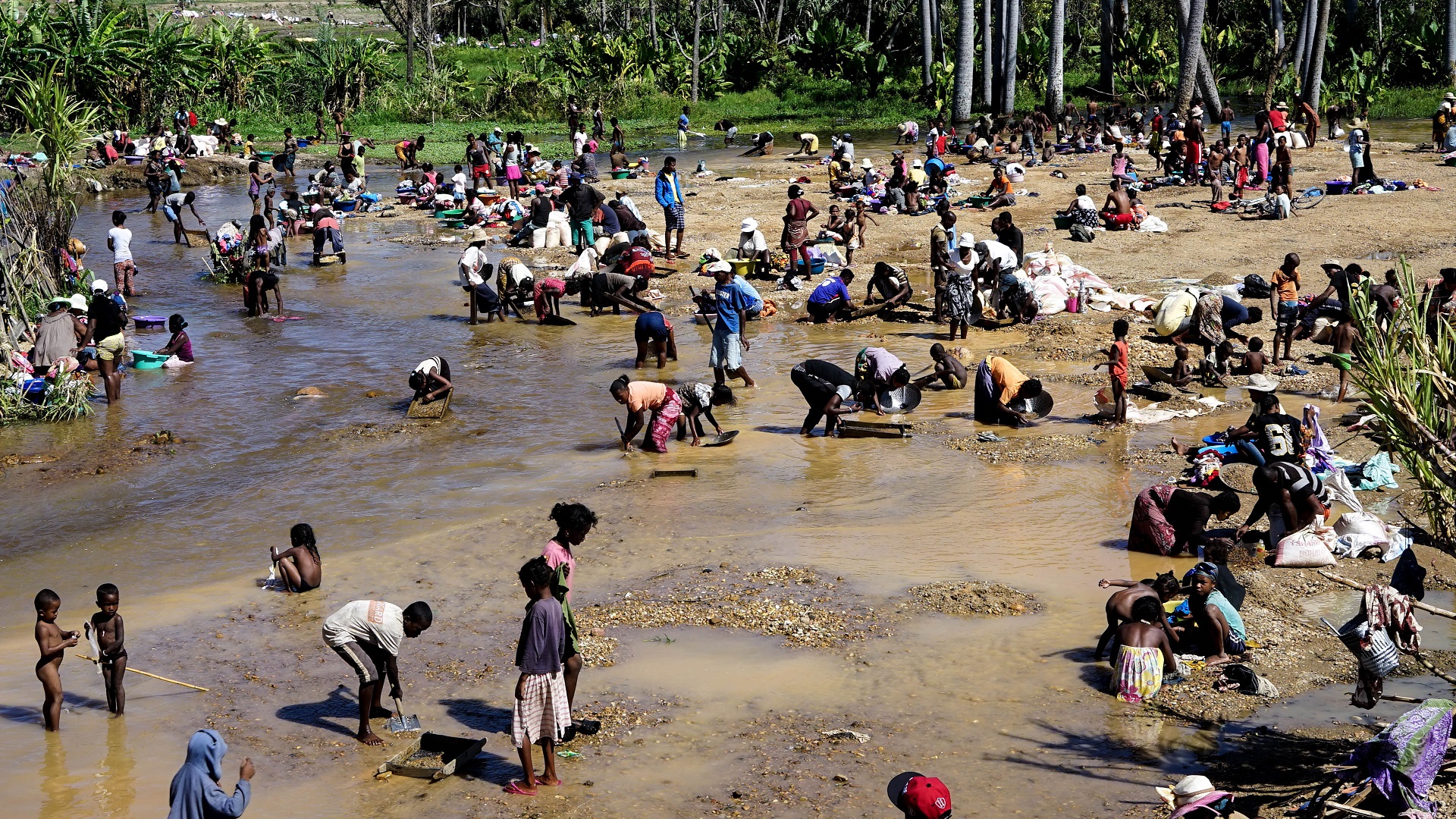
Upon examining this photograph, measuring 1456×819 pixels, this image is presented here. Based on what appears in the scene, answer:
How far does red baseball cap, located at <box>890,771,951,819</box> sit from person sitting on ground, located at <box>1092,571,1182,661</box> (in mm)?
3038

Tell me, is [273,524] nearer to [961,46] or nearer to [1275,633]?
[1275,633]

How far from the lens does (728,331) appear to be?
15484mm

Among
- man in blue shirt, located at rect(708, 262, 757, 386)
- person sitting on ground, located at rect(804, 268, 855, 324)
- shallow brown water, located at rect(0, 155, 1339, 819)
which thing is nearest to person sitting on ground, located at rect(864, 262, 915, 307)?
person sitting on ground, located at rect(804, 268, 855, 324)

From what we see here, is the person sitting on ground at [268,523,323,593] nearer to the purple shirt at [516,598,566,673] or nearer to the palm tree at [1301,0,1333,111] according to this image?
the purple shirt at [516,598,566,673]

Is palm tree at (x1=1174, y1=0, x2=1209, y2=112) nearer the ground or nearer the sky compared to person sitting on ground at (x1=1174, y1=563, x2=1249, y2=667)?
nearer the sky

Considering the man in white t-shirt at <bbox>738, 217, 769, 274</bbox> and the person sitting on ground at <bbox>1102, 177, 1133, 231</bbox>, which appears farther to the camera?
the person sitting on ground at <bbox>1102, 177, 1133, 231</bbox>

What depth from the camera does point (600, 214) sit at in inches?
918

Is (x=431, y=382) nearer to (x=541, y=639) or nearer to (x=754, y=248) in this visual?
(x=754, y=248)

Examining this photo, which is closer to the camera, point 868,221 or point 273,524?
point 273,524

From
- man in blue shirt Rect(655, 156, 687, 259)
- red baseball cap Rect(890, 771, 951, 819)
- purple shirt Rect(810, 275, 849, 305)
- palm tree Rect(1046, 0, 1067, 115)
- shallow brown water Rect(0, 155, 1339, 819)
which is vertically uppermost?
palm tree Rect(1046, 0, 1067, 115)

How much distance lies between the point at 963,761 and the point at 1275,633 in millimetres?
2969

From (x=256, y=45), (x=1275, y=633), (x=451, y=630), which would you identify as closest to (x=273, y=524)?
(x=451, y=630)

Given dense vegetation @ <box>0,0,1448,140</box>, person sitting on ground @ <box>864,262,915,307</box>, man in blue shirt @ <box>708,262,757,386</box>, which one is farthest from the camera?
dense vegetation @ <box>0,0,1448,140</box>

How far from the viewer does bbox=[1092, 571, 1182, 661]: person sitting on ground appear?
29.4 ft
